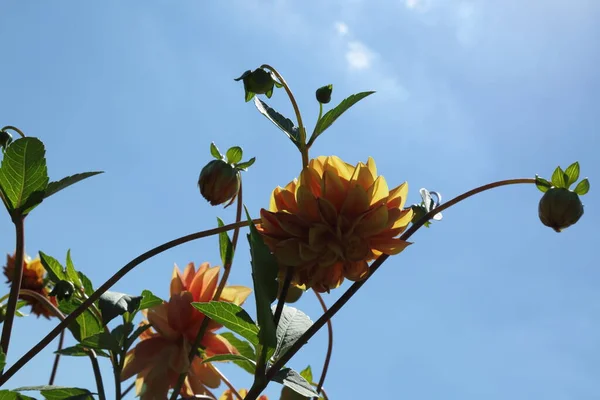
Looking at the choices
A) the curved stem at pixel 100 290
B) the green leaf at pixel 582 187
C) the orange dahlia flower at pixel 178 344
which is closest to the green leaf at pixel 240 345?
the orange dahlia flower at pixel 178 344

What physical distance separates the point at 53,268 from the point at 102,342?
0.19m

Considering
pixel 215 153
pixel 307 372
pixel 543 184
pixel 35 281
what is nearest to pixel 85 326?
pixel 215 153

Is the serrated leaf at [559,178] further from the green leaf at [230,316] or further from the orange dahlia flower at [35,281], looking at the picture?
the orange dahlia flower at [35,281]

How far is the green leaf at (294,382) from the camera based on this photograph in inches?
25.5

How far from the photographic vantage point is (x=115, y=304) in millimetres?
727

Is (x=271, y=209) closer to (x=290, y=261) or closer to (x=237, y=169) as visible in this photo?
(x=290, y=261)

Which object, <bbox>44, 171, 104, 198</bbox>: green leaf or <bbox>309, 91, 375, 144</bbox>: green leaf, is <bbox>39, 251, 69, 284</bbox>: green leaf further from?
<bbox>309, 91, 375, 144</bbox>: green leaf

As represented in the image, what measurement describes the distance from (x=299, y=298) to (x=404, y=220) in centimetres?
29

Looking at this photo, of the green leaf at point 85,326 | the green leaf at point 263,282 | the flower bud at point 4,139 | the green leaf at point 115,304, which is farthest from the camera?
the flower bud at point 4,139

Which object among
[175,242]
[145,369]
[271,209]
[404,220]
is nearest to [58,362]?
[145,369]

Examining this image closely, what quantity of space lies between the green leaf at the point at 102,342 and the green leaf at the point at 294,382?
21 centimetres

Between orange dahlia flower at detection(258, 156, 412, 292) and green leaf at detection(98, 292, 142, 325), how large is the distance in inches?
7.7

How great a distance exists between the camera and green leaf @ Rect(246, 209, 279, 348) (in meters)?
0.62

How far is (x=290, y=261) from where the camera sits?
0.64 m
